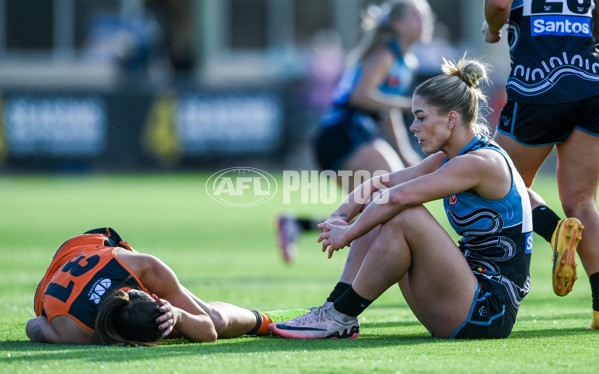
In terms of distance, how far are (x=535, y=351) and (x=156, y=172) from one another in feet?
54.1

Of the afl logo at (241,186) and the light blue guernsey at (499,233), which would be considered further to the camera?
the afl logo at (241,186)

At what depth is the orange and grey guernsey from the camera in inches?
169

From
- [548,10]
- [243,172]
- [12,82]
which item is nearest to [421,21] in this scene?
[548,10]

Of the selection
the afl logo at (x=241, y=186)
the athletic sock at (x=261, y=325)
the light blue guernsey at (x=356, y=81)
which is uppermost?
the light blue guernsey at (x=356, y=81)

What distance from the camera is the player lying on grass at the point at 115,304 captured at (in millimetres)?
4172

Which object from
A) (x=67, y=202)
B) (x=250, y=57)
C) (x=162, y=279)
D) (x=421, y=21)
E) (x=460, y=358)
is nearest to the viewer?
(x=460, y=358)

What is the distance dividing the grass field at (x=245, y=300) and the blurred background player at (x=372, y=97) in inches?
40.4

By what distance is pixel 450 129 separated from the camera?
4566 millimetres

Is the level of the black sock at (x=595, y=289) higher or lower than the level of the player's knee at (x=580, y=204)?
lower

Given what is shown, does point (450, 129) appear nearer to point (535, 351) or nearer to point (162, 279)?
point (535, 351)

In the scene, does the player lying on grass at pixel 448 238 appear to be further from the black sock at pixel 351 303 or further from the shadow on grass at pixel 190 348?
the shadow on grass at pixel 190 348

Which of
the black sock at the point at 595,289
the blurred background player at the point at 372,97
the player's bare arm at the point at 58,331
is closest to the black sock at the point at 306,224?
the blurred background player at the point at 372,97

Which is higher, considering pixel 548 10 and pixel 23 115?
pixel 548 10

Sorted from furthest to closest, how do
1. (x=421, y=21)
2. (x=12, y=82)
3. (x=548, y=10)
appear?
(x=12, y=82) → (x=421, y=21) → (x=548, y=10)
